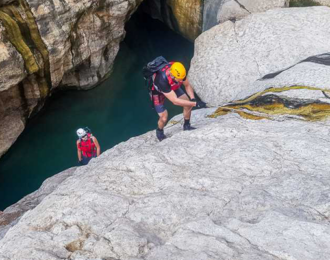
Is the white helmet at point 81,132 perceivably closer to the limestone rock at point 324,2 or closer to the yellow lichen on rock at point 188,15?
the yellow lichen on rock at point 188,15

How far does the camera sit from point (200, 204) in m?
5.67

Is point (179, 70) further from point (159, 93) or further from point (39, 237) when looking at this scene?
point (39, 237)

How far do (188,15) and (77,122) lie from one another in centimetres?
834

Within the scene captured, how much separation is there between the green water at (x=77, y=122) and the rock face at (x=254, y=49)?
97.2 inches

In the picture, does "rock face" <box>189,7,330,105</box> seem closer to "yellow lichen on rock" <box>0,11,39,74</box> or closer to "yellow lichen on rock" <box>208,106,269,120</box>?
"yellow lichen on rock" <box>208,106,269,120</box>

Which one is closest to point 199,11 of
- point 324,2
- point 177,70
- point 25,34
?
point 324,2

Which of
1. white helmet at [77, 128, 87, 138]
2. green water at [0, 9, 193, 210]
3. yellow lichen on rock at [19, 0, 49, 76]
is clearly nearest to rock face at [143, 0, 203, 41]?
green water at [0, 9, 193, 210]

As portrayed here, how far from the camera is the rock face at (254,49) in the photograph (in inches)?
492

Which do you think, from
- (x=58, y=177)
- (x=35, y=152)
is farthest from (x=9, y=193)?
(x=58, y=177)

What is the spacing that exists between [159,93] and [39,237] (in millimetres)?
4634

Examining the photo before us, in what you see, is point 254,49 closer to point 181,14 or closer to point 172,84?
point 172,84

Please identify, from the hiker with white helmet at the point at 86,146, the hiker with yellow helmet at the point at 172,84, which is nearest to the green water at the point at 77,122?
the hiker with white helmet at the point at 86,146

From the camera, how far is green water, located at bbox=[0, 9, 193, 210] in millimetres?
13539

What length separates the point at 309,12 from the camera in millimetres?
13578
